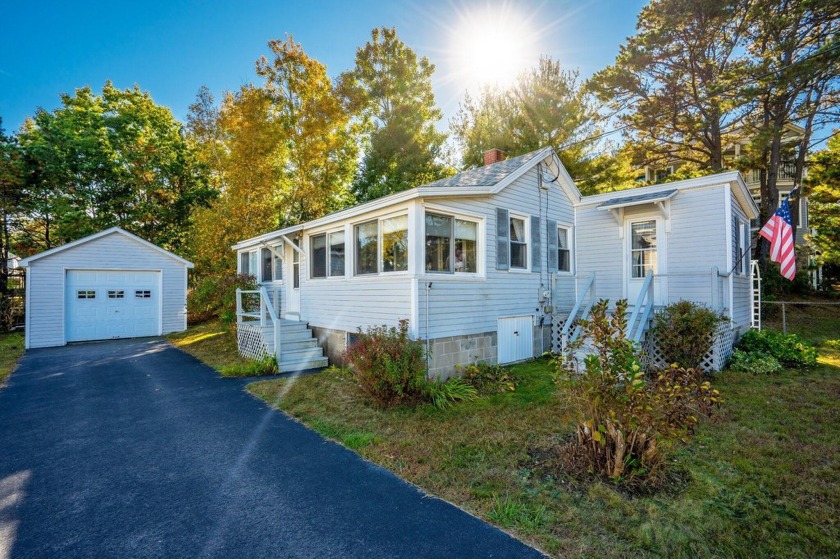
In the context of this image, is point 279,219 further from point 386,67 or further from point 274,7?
point 386,67

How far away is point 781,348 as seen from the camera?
9.16 m

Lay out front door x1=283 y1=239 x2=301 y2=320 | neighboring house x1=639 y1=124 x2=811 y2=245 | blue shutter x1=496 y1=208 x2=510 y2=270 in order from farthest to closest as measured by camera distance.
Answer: neighboring house x1=639 y1=124 x2=811 y2=245, front door x1=283 y1=239 x2=301 y2=320, blue shutter x1=496 y1=208 x2=510 y2=270

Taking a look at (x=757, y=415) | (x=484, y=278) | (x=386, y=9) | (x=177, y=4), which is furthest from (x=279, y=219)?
(x=757, y=415)

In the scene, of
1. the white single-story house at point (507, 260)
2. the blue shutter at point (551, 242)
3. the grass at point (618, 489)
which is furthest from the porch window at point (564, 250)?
the grass at point (618, 489)

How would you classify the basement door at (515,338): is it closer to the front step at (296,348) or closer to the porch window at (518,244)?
the porch window at (518,244)

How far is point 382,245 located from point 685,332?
6599 millimetres

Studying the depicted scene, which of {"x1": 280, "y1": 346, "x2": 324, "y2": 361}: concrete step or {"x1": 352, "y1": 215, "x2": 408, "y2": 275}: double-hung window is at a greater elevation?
{"x1": 352, "y1": 215, "x2": 408, "y2": 275}: double-hung window

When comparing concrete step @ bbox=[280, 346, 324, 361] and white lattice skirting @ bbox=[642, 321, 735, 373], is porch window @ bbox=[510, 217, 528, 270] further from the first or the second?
concrete step @ bbox=[280, 346, 324, 361]

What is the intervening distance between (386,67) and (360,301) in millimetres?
18745

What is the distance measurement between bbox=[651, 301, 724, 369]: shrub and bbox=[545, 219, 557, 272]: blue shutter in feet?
9.36

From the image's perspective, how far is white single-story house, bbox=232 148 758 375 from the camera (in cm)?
783

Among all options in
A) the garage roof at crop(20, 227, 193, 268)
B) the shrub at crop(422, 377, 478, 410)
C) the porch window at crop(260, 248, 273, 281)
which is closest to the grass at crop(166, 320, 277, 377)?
the porch window at crop(260, 248, 273, 281)

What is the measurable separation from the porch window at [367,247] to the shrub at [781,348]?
9.12m

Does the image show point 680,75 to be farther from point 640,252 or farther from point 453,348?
point 453,348
